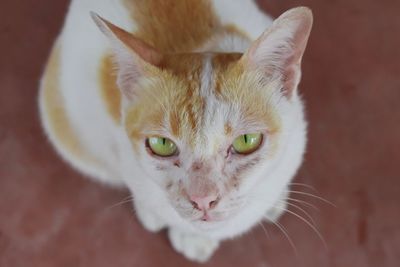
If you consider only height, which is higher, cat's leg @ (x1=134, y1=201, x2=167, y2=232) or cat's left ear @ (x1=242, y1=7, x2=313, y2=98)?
cat's left ear @ (x1=242, y1=7, x2=313, y2=98)

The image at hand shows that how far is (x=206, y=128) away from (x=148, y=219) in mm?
556

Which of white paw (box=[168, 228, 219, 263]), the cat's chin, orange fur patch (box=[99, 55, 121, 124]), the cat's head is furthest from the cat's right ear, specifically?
white paw (box=[168, 228, 219, 263])

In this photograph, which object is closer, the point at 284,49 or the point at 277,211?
the point at 284,49

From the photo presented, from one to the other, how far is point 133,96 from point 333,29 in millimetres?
803

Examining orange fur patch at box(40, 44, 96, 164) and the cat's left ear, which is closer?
the cat's left ear

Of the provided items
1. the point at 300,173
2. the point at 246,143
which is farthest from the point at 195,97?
the point at 300,173

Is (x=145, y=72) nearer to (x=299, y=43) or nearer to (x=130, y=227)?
(x=299, y=43)

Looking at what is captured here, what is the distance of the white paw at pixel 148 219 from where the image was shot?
1.43m

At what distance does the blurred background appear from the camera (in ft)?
4.90

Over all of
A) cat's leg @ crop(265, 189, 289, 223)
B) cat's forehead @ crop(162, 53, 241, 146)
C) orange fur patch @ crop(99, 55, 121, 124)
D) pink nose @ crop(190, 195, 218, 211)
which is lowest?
cat's leg @ crop(265, 189, 289, 223)

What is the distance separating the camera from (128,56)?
3.17 feet

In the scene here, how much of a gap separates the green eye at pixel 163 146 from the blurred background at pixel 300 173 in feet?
1.80

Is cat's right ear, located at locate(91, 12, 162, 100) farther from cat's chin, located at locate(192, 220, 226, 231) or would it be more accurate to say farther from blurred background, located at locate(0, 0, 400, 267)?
blurred background, located at locate(0, 0, 400, 267)

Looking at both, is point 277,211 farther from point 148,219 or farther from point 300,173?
point 148,219
